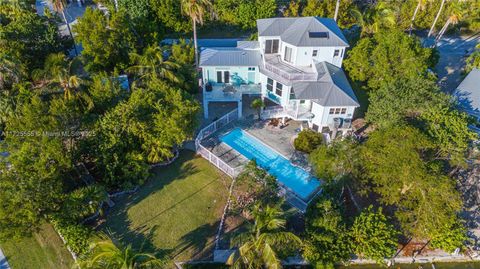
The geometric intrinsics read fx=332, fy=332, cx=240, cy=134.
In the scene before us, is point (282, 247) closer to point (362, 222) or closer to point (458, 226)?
point (362, 222)

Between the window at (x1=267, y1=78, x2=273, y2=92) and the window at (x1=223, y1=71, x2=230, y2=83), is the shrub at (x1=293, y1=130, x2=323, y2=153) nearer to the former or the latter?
the window at (x1=267, y1=78, x2=273, y2=92)

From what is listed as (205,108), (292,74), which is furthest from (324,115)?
(205,108)

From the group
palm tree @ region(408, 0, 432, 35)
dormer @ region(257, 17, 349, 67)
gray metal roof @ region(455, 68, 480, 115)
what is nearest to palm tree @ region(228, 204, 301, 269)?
dormer @ region(257, 17, 349, 67)

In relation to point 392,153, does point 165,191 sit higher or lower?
lower

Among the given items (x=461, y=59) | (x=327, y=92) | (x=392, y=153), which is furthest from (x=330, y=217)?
(x=461, y=59)

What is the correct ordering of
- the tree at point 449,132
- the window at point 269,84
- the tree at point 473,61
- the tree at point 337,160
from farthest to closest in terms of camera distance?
the tree at point 473,61 → the window at point 269,84 → the tree at point 449,132 → the tree at point 337,160

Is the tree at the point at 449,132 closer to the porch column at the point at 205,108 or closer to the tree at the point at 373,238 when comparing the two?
the tree at the point at 373,238

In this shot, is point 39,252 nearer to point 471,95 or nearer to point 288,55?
point 288,55

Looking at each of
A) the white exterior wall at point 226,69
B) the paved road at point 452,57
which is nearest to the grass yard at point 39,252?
the white exterior wall at point 226,69
